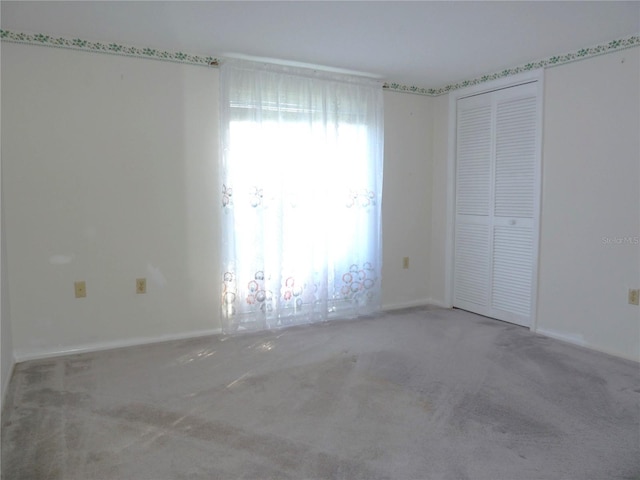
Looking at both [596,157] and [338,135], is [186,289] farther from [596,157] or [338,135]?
[596,157]

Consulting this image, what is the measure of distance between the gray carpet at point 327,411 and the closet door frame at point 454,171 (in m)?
0.66

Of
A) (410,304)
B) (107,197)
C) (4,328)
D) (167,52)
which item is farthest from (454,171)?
(4,328)

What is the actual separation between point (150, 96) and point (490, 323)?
3.19 m

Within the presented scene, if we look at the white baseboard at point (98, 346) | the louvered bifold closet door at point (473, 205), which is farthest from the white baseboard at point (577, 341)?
the white baseboard at point (98, 346)

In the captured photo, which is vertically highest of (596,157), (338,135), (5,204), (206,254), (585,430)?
(338,135)

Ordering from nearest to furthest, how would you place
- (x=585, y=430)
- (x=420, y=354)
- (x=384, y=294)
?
(x=585, y=430) → (x=420, y=354) → (x=384, y=294)

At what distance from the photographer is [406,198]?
4.53 m

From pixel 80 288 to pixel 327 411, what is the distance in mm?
1913

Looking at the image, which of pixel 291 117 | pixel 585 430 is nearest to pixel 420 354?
pixel 585 430

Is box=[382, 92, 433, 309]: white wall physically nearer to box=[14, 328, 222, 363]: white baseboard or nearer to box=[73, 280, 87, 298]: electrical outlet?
box=[14, 328, 222, 363]: white baseboard

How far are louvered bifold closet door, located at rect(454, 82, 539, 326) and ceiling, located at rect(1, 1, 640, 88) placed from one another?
51 centimetres

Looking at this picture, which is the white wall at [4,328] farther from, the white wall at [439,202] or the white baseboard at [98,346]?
the white wall at [439,202]

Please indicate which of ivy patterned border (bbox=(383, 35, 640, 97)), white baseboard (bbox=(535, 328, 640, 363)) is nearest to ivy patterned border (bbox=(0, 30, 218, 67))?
ivy patterned border (bbox=(383, 35, 640, 97))

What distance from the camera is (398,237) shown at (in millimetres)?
4523
